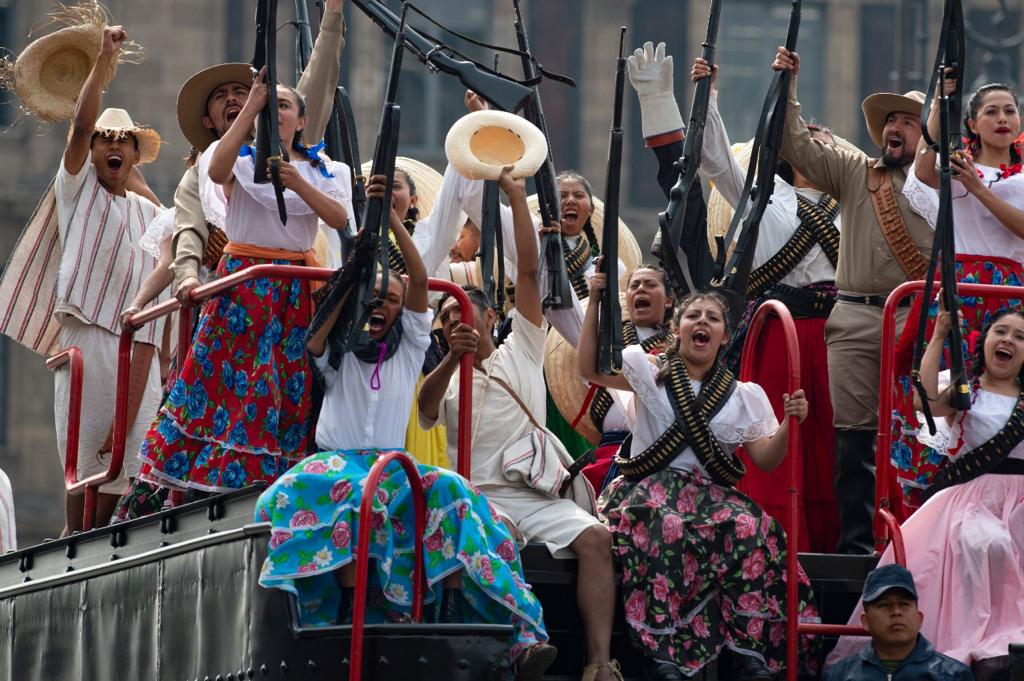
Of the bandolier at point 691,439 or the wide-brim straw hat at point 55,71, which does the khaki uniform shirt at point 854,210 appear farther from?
the wide-brim straw hat at point 55,71

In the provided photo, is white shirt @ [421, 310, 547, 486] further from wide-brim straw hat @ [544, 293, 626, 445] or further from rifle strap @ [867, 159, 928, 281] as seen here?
rifle strap @ [867, 159, 928, 281]

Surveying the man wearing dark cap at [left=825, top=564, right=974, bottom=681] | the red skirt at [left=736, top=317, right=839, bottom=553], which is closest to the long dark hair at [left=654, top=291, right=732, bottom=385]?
the red skirt at [left=736, top=317, right=839, bottom=553]

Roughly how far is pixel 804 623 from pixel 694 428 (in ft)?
2.85

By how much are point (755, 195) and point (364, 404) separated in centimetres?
227

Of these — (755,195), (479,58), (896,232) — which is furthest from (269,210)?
(479,58)

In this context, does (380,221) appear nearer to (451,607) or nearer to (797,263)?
(451,607)

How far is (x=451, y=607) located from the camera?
31.3 ft

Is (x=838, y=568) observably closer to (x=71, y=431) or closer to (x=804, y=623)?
(x=804, y=623)

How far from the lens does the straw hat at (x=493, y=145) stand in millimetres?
10500

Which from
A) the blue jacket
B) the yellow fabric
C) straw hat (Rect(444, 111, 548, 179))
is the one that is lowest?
the blue jacket

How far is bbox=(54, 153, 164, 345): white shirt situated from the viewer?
516 inches

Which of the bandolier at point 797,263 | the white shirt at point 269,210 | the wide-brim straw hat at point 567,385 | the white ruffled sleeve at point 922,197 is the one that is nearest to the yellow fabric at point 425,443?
the white shirt at point 269,210

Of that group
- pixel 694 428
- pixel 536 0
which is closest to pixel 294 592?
pixel 694 428

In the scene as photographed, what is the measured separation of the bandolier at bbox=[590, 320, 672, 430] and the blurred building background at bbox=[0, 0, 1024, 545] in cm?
2210
